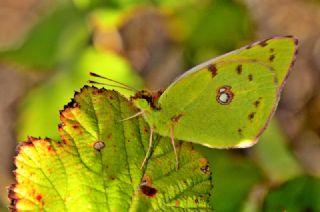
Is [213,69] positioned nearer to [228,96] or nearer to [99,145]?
[228,96]

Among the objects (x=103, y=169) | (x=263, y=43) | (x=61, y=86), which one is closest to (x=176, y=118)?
(x=263, y=43)

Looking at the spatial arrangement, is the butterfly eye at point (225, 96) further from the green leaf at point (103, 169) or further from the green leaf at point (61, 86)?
the green leaf at point (61, 86)

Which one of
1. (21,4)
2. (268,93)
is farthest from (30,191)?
(21,4)

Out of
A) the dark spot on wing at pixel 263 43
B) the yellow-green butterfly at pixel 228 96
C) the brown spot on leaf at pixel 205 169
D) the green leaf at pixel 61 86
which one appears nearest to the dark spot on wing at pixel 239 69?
the yellow-green butterfly at pixel 228 96

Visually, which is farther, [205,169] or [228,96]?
[228,96]

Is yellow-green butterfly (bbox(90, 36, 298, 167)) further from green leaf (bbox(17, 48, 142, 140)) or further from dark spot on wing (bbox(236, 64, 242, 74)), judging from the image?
green leaf (bbox(17, 48, 142, 140))

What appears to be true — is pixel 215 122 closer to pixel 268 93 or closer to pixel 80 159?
pixel 268 93
